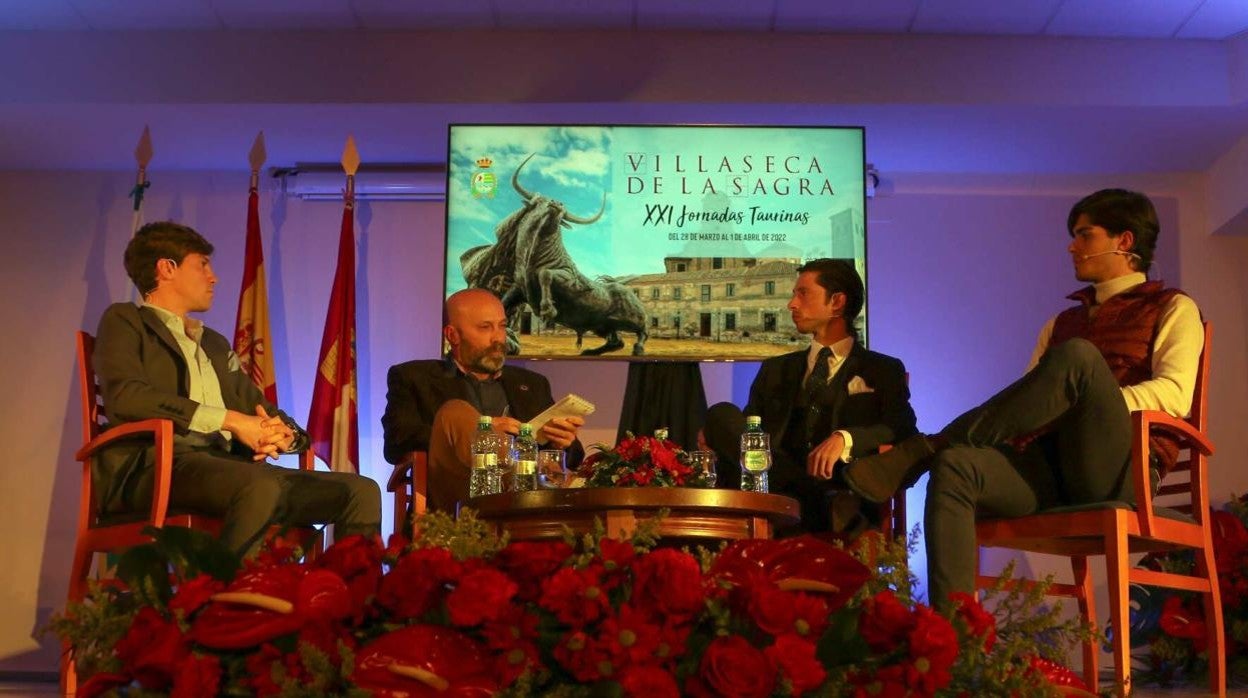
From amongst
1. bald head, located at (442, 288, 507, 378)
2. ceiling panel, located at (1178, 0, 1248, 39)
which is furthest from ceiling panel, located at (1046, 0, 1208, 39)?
bald head, located at (442, 288, 507, 378)

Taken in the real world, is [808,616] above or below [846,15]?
below

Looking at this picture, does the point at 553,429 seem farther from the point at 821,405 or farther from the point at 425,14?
the point at 425,14

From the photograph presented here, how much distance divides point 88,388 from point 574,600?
2.87 metres

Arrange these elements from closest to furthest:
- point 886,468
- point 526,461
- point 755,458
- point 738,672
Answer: point 738,672, point 886,468, point 526,461, point 755,458

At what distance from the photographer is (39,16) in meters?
4.83

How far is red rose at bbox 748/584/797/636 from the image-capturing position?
3.59ft

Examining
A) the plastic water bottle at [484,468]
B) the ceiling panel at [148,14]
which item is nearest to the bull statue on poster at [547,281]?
the ceiling panel at [148,14]

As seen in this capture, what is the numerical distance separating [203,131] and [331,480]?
2.03m

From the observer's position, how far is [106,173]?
5504mm

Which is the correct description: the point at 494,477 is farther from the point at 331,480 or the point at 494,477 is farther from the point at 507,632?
the point at 507,632

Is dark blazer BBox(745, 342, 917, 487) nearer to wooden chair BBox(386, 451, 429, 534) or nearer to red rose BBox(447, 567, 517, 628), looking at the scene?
wooden chair BBox(386, 451, 429, 534)

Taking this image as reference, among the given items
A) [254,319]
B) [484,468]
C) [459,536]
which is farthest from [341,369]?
[459,536]

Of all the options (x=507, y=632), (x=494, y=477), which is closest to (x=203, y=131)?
(x=494, y=477)

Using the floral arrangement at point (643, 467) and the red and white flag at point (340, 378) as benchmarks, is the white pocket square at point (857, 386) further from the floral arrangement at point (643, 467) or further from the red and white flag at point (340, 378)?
the red and white flag at point (340, 378)
